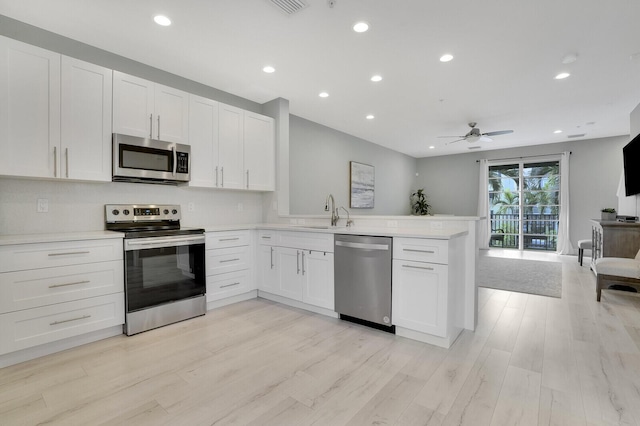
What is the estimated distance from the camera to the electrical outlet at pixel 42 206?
2.66 metres

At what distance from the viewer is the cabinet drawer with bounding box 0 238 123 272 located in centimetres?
219

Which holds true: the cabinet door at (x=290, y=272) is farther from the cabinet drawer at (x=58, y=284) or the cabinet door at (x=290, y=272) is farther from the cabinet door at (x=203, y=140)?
the cabinet drawer at (x=58, y=284)

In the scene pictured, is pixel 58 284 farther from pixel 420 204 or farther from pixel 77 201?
pixel 420 204

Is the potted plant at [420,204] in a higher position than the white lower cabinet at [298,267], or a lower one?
higher

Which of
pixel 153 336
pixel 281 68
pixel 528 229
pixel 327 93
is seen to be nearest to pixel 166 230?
pixel 153 336

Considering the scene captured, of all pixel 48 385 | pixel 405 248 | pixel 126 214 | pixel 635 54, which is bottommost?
pixel 48 385

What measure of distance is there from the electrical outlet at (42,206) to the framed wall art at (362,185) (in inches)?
197

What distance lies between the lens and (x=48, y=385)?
6.42ft

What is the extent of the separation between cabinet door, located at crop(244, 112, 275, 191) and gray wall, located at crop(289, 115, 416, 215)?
0.82 metres

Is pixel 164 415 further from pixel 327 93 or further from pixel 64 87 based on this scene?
pixel 327 93

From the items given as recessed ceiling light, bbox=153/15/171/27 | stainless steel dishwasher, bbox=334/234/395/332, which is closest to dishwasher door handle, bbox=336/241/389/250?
stainless steel dishwasher, bbox=334/234/395/332

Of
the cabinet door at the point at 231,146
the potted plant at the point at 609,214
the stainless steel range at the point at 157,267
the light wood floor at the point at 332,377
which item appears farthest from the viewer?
the potted plant at the point at 609,214

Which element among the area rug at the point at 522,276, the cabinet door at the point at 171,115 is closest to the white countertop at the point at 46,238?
the cabinet door at the point at 171,115

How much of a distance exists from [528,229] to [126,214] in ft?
29.5
